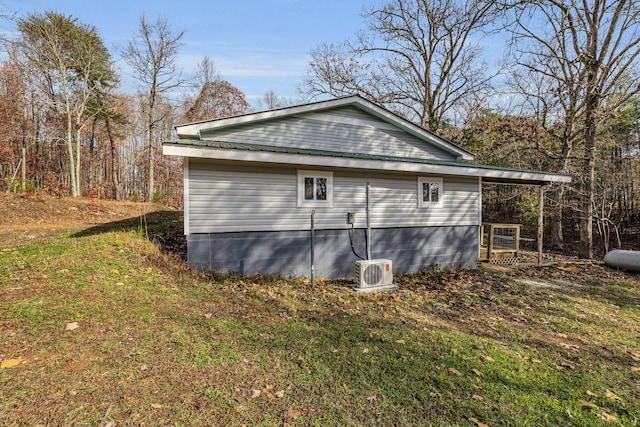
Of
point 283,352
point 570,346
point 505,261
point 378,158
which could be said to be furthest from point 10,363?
point 505,261

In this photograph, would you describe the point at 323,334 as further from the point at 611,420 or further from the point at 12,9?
the point at 12,9

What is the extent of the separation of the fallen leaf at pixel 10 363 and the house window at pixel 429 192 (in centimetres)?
814

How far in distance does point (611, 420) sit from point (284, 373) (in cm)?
309

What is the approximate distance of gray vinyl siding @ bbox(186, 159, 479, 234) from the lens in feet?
20.6

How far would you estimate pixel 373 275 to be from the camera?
6445mm

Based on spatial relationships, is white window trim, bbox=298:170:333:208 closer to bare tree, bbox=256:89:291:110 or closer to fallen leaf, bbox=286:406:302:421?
fallen leaf, bbox=286:406:302:421

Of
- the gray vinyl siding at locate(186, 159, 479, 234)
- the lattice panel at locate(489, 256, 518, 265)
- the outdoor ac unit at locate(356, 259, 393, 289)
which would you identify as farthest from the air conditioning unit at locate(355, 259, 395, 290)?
the lattice panel at locate(489, 256, 518, 265)

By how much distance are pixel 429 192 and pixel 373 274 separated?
3.52 metres

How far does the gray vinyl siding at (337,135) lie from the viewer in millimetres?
7824

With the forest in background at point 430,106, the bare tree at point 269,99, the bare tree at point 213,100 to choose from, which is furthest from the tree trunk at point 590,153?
the bare tree at point 269,99

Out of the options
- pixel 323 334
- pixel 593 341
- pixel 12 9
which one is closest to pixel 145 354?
pixel 323 334

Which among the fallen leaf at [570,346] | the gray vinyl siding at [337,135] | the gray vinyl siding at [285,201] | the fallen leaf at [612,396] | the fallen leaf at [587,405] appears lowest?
the fallen leaf at [612,396]

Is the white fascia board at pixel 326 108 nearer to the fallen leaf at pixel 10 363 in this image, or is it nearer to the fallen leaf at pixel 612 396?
the fallen leaf at pixel 10 363

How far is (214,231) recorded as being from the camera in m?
6.34
